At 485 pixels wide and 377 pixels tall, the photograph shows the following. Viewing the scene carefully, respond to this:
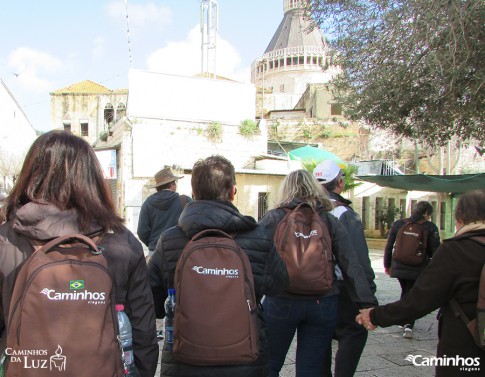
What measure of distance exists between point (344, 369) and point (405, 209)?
766 inches

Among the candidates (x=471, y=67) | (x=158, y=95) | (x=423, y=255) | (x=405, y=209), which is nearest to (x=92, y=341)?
(x=423, y=255)

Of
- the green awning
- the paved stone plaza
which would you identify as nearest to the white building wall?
the green awning

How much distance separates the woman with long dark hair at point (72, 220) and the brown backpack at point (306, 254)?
1251mm

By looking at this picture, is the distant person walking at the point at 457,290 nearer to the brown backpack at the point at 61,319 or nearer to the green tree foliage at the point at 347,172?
the brown backpack at the point at 61,319

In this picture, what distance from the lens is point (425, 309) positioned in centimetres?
235

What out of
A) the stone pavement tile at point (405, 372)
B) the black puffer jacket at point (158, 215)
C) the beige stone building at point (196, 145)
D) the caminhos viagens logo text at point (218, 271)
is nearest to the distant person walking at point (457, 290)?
the caminhos viagens logo text at point (218, 271)

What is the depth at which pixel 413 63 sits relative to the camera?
6305 mm

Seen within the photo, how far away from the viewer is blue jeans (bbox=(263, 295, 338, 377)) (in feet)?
9.52

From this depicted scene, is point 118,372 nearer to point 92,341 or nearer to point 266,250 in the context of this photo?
point 92,341

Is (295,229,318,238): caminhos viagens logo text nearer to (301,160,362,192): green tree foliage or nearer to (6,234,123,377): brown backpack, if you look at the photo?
(6,234,123,377): brown backpack

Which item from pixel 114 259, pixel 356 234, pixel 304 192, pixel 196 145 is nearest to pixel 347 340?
pixel 356 234

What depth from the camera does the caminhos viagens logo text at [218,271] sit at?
6.72ft

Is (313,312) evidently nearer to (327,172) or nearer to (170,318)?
(170,318)

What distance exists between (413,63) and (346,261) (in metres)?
4.43
